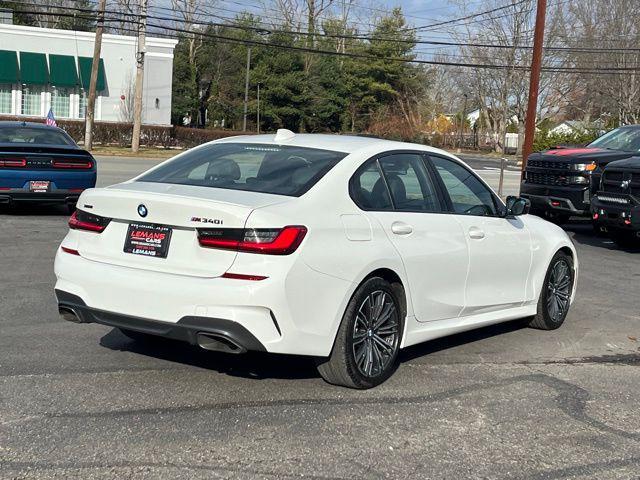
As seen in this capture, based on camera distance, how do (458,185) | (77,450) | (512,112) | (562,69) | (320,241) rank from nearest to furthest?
(77,450) < (320,241) < (458,185) < (562,69) < (512,112)

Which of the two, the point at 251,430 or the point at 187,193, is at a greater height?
the point at 187,193

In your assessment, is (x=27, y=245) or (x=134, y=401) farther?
(x=27, y=245)

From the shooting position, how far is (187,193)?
5.06 metres

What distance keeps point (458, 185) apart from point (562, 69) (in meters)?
51.0

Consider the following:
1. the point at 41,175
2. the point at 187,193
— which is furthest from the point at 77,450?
the point at 41,175

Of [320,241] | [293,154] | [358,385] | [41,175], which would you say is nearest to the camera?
[320,241]

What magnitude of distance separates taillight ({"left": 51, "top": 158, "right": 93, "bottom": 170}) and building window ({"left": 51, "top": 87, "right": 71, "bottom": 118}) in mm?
36882

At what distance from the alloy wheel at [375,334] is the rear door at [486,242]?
97cm

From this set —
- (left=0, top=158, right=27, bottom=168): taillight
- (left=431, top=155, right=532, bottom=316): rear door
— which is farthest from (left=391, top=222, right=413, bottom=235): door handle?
(left=0, top=158, right=27, bottom=168): taillight

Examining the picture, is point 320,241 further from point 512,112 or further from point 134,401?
point 512,112

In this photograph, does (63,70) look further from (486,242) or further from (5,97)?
(486,242)

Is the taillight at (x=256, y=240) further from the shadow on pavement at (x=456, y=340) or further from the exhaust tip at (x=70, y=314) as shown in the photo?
the shadow on pavement at (x=456, y=340)

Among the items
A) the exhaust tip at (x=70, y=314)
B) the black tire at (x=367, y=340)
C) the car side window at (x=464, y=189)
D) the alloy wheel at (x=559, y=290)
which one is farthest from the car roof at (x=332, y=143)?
the alloy wheel at (x=559, y=290)

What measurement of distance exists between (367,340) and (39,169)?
356 inches
